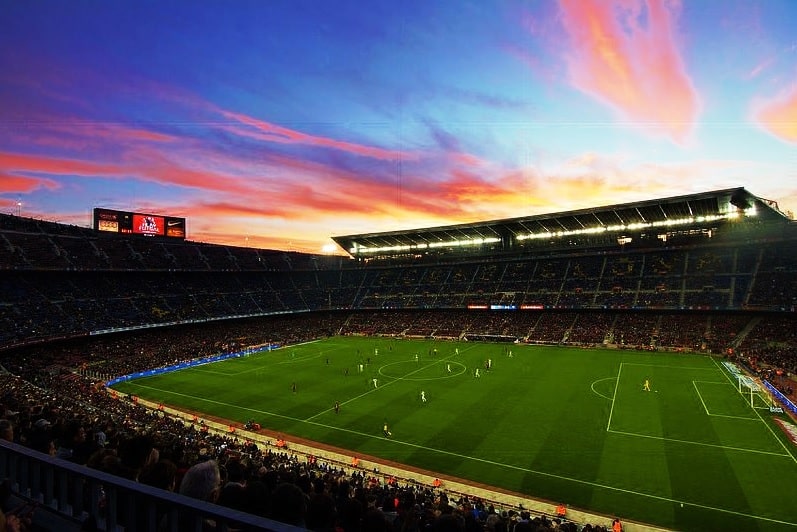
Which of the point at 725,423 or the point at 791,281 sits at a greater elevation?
the point at 791,281

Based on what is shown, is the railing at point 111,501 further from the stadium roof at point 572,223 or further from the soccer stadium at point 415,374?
the stadium roof at point 572,223

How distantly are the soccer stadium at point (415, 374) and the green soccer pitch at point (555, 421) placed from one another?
8.0 inches

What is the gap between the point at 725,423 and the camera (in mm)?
30062

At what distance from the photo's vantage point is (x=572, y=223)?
8238 cm

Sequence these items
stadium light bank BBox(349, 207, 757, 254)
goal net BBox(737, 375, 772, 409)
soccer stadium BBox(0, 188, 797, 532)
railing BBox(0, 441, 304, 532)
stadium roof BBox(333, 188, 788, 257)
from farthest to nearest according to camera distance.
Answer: stadium light bank BBox(349, 207, 757, 254), stadium roof BBox(333, 188, 788, 257), goal net BBox(737, 375, 772, 409), soccer stadium BBox(0, 188, 797, 532), railing BBox(0, 441, 304, 532)

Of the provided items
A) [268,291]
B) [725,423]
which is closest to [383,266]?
[268,291]

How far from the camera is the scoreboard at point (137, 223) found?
71.5m

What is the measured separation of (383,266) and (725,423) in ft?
268

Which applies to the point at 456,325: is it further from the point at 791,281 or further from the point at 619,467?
the point at 619,467

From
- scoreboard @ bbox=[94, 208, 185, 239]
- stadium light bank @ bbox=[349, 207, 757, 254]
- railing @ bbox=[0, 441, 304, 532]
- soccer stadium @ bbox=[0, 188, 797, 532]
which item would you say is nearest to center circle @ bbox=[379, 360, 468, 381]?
soccer stadium @ bbox=[0, 188, 797, 532]

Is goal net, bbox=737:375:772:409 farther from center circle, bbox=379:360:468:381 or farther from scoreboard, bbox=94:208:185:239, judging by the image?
scoreboard, bbox=94:208:185:239

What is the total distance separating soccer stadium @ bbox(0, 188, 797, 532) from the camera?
7242 mm

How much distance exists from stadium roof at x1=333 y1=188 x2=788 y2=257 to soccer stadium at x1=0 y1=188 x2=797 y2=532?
54 cm

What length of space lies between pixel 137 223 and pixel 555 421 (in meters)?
72.2
